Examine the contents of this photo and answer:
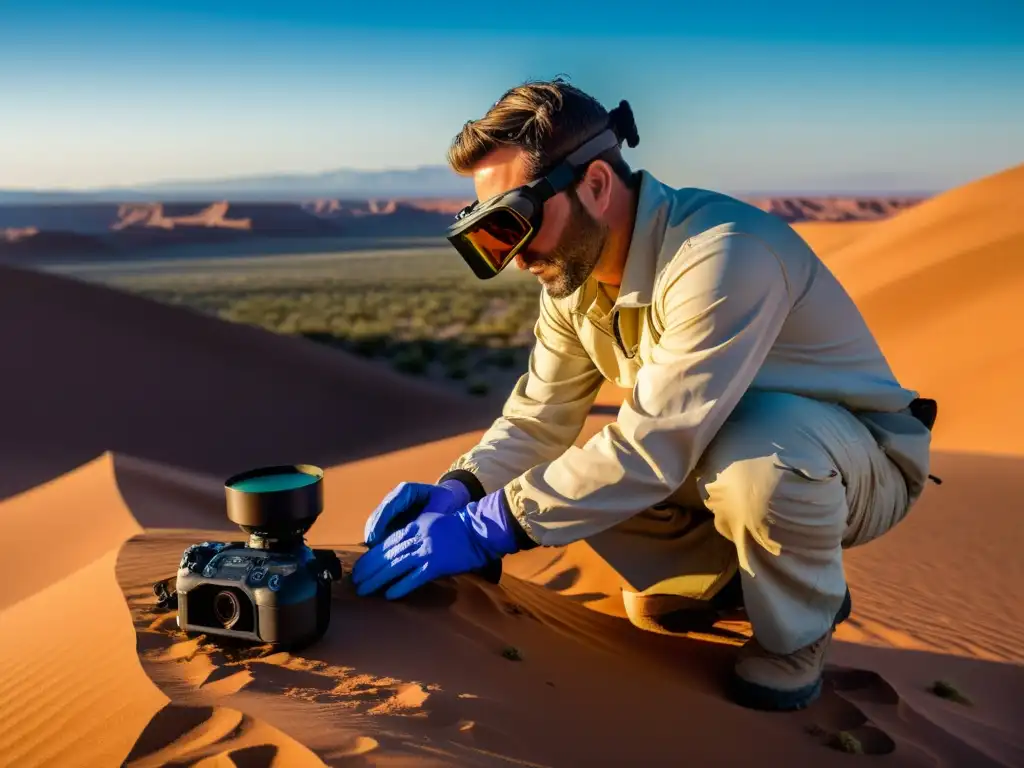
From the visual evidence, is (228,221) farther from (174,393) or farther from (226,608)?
(226,608)

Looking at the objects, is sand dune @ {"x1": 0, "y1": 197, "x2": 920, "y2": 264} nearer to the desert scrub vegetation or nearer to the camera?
the desert scrub vegetation

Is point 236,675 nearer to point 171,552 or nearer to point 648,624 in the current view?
point 171,552

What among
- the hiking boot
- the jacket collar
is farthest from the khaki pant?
the jacket collar

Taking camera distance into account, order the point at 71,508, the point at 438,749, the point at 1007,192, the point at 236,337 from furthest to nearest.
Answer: the point at 1007,192
the point at 236,337
the point at 71,508
the point at 438,749

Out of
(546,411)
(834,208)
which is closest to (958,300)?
(546,411)

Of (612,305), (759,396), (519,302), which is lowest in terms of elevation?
(519,302)

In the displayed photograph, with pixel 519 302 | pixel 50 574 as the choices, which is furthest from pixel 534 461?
pixel 519 302

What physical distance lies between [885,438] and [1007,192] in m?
15.7

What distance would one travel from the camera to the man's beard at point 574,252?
9.60 ft

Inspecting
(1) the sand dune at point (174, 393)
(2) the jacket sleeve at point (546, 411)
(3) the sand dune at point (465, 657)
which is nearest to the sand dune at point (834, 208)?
(1) the sand dune at point (174, 393)

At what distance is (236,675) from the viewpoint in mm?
2270

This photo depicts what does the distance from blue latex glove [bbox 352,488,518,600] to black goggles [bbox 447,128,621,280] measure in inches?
29.7

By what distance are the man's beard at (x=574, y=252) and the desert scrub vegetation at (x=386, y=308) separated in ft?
33.0

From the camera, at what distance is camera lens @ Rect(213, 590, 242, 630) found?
2.35 meters
